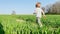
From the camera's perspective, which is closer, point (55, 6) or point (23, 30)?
point (23, 30)

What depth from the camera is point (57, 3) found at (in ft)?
316

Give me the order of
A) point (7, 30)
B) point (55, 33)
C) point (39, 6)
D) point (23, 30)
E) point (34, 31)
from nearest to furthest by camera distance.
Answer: point (55, 33)
point (34, 31)
point (23, 30)
point (7, 30)
point (39, 6)

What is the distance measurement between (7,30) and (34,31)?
4.77ft

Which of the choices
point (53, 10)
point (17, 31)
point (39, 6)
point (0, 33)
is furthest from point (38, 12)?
point (53, 10)

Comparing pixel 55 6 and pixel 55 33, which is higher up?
pixel 55 33

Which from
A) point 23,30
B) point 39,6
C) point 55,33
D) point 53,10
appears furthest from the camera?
point 53,10

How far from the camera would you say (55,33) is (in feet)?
19.2

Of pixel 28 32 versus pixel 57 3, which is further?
pixel 57 3

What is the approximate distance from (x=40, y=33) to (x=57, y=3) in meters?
91.0

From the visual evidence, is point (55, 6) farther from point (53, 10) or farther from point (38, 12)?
point (38, 12)

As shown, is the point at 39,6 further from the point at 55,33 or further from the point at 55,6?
the point at 55,6

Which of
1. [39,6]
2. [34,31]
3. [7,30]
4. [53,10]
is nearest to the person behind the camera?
[34,31]

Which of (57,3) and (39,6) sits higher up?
(39,6)

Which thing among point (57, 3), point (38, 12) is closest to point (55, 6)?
point (57, 3)
